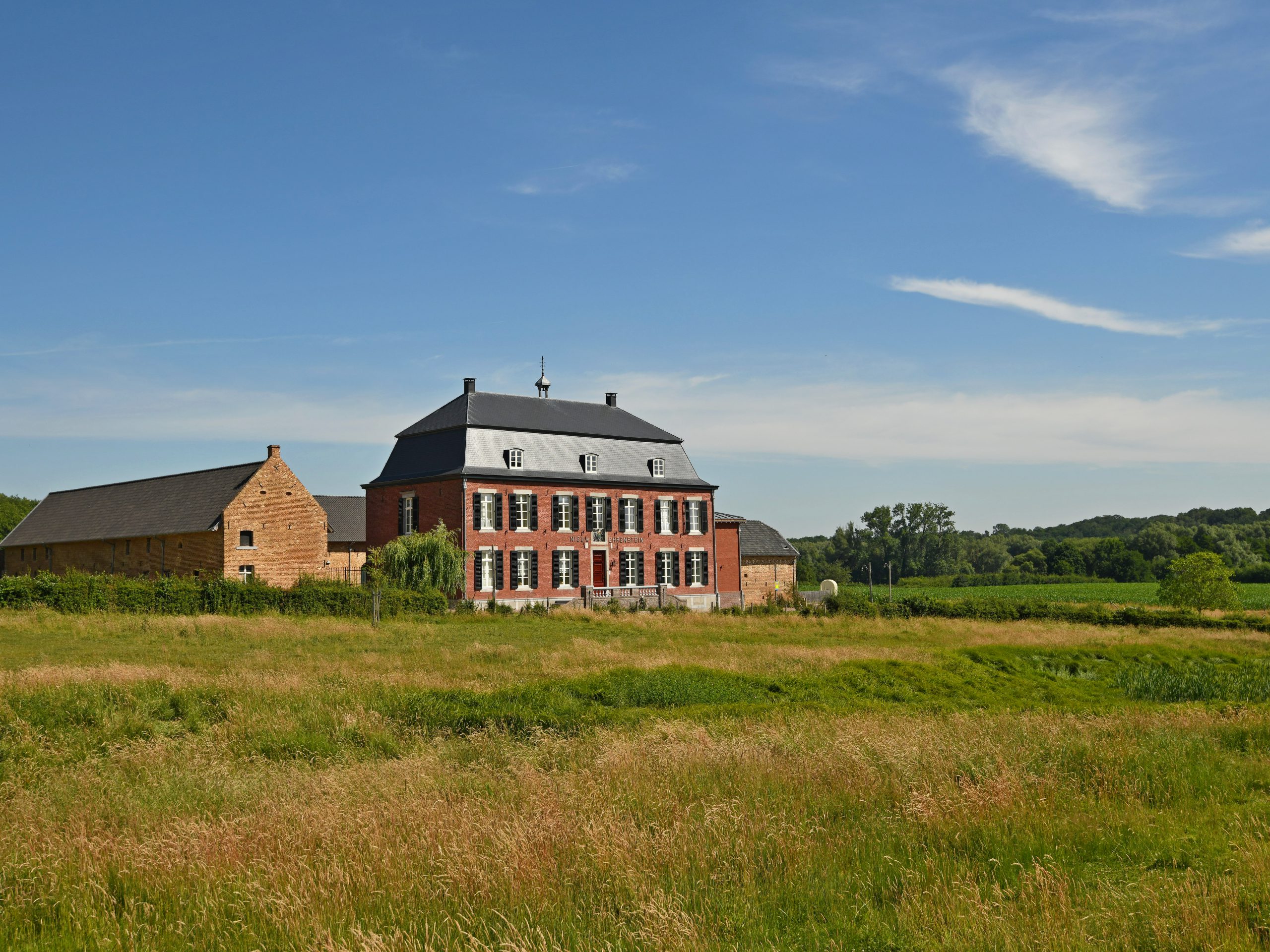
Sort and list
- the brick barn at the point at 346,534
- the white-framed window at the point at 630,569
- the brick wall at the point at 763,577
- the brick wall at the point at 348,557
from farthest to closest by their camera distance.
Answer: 1. the brick barn at the point at 346,534
2. the brick wall at the point at 348,557
3. the brick wall at the point at 763,577
4. the white-framed window at the point at 630,569

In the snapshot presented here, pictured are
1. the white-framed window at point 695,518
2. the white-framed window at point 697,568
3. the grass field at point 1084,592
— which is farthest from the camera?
the grass field at point 1084,592

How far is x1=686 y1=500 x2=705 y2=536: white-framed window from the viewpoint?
52719 millimetres

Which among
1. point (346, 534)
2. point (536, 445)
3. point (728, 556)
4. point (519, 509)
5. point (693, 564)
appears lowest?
point (693, 564)

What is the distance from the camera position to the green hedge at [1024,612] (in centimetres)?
3728

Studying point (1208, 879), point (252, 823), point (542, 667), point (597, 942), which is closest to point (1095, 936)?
point (1208, 879)

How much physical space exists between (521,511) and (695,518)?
10.7m

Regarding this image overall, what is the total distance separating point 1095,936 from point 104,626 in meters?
28.4

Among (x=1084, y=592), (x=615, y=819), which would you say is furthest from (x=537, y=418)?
(x=1084, y=592)

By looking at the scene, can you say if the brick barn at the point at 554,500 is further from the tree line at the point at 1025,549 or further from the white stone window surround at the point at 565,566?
the tree line at the point at 1025,549

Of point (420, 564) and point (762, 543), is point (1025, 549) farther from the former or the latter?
point (420, 564)

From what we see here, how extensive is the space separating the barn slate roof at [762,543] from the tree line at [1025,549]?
25.5m

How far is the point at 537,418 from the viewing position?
161 feet

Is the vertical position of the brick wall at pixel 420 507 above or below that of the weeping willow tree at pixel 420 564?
above

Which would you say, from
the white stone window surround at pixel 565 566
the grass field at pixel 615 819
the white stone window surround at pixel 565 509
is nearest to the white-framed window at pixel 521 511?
the white stone window surround at pixel 565 509
